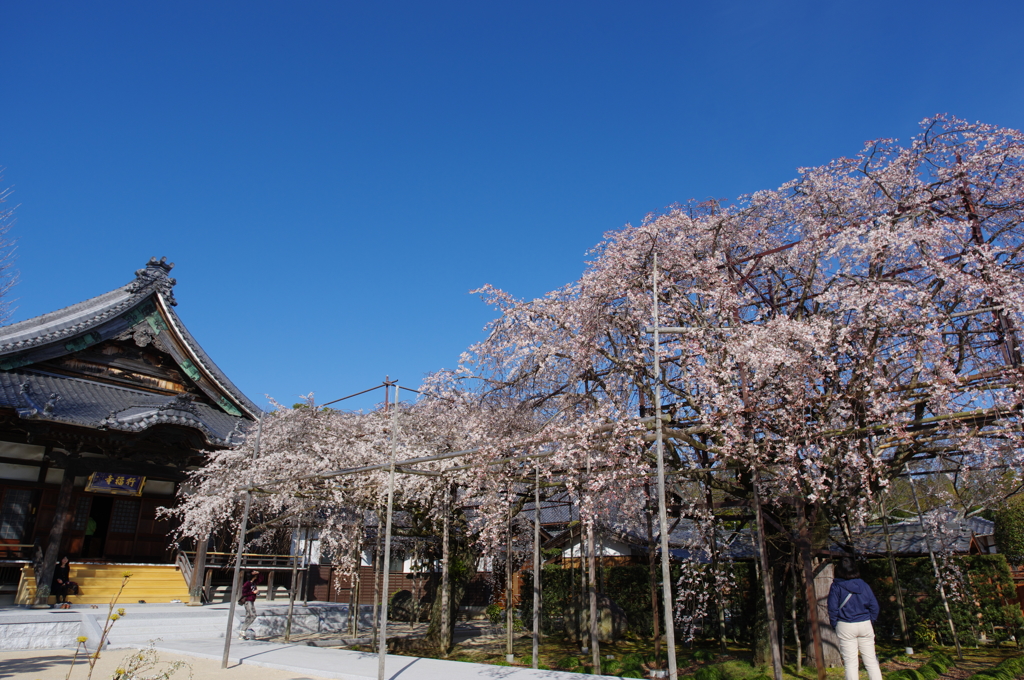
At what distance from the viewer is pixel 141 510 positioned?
20125mm

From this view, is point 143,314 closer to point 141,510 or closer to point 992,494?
point 141,510

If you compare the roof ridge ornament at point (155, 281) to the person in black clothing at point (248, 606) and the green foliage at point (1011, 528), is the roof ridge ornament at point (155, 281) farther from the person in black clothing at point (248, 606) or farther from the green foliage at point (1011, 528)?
the green foliage at point (1011, 528)

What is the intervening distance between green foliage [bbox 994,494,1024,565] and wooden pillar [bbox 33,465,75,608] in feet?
103

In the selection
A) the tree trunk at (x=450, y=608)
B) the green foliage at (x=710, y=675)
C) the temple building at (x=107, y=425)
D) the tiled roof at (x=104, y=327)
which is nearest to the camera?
the green foliage at (x=710, y=675)

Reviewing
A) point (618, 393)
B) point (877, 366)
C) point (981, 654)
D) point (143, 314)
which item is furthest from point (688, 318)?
point (143, 314)

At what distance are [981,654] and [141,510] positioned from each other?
2458cm

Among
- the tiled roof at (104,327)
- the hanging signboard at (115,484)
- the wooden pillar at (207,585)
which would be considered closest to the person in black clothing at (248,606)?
the wooden pillar at (207,585)

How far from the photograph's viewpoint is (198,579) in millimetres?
18734

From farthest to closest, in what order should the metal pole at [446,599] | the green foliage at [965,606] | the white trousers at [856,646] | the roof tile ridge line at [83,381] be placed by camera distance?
the roof tile ridge line at [83,381] < the green foliage at [965,606] < the metal pole at [446,599] < the white trousers at [856,646]

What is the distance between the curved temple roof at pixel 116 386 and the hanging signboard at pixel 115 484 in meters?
2.10

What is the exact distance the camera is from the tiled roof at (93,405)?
16672 millimetres

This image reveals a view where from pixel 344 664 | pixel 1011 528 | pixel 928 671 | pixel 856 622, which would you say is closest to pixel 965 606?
pixel 928 671

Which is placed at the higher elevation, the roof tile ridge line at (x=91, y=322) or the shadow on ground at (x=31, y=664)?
the roof tile ridge line at (x=91, y=322)

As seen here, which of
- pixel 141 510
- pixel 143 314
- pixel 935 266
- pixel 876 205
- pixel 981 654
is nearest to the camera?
pixel 935 266
